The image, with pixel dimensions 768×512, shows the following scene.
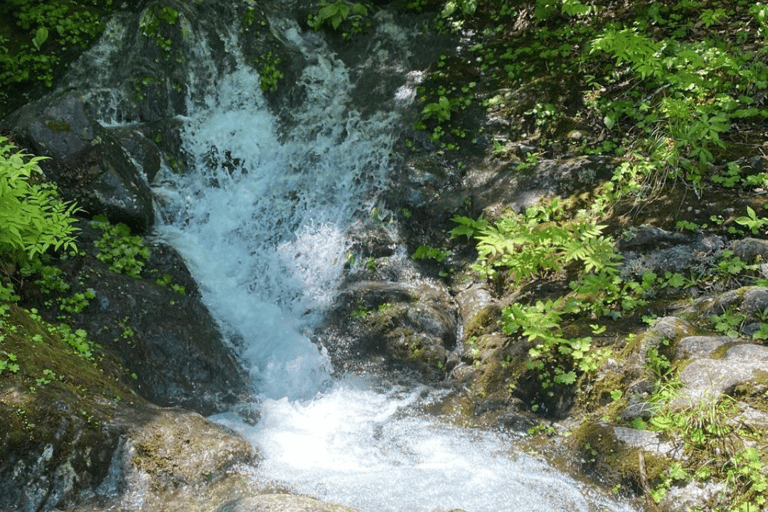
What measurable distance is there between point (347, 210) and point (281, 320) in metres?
1.88

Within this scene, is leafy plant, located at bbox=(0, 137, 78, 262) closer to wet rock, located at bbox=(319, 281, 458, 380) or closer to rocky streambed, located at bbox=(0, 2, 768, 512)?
rocky streambed, located at bbox=(0, 2, 768, 512)

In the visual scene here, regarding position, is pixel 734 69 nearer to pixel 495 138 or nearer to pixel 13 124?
pixel 495 138

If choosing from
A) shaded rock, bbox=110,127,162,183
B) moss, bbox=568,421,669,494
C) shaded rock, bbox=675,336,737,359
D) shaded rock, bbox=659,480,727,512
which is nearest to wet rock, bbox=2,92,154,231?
shaded rock, bbox=110,127,162,183

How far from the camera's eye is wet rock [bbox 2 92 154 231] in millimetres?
6977

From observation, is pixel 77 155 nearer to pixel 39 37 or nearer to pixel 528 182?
pixel 39 37

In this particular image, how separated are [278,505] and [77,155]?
5288 millimetres

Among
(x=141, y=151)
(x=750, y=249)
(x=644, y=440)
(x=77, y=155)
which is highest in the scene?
(x=141, y=151)

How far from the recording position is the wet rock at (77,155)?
6977 millimetres

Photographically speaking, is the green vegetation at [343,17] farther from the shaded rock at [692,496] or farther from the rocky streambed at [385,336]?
the shaded rock at [692,496]

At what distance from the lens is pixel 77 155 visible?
23.4 feet

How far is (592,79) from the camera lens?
8.17m

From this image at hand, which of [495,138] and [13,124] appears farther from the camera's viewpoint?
[495,138]

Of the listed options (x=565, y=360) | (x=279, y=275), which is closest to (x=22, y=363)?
(x=279, y=275)

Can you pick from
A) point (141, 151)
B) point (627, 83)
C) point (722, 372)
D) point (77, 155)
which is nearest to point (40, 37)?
point (141, 151)
